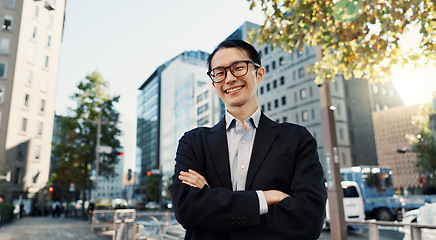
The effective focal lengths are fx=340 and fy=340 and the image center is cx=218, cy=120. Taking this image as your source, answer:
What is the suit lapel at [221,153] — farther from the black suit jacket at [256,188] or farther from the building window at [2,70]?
the building window at [2,70]

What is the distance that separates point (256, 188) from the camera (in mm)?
1706

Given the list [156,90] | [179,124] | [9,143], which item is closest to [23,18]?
[9,143]

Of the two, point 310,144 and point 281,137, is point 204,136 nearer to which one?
point 281,137

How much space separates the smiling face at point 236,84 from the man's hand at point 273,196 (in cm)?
48

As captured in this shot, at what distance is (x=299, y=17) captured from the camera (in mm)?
5684

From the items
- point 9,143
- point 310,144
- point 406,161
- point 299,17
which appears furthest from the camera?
point 406,161

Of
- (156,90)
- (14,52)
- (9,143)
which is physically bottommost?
(9,143)

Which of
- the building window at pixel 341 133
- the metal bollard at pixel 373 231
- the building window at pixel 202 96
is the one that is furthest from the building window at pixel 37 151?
the metal bollard at pixel 373 231

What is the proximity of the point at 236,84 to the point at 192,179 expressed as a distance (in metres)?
0.55

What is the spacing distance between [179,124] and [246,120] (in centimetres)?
8332

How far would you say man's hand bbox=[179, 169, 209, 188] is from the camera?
175 centimetres

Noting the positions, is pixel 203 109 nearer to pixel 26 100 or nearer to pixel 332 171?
pixel 26 100

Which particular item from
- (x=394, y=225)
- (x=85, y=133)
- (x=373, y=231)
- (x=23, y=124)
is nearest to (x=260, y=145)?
(x=394, y=225)

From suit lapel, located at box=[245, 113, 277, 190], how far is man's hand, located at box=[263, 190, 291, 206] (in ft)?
0.37
